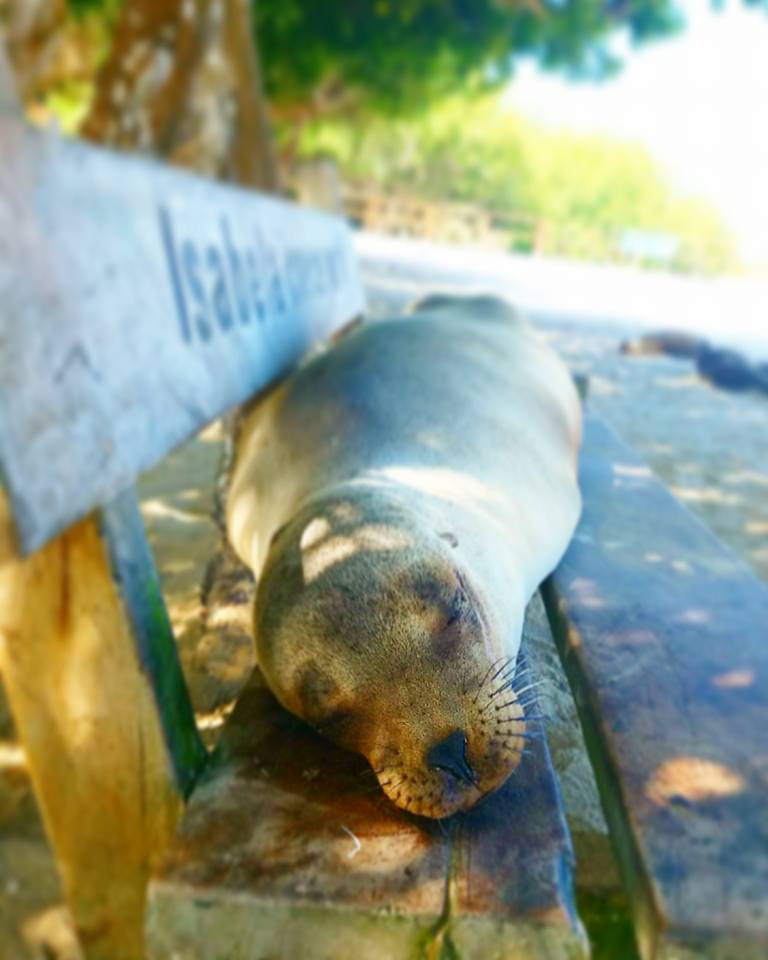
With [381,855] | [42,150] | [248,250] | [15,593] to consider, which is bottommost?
[381,855]

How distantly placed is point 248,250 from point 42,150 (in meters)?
1.14

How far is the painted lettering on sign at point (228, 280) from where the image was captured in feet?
5.48

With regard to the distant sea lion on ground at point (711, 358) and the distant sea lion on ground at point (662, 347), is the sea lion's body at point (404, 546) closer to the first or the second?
the distant sea lion on ground at point (711, 358)

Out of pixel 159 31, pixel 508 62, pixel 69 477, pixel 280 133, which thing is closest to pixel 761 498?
pixel 69 477

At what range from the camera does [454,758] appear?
1.24 m

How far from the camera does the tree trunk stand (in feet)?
20.0

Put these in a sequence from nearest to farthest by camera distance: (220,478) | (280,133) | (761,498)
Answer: (220,478) → (761,498) → (280,133)

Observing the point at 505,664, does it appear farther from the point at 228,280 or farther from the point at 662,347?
the point at 662,347

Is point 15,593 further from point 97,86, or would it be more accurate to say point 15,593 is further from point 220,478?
point 97,86

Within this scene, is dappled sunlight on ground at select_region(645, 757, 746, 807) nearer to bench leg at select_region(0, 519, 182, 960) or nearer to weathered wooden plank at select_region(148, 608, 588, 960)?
weathered wooden plank at select_region(148, 608, 588, 960)

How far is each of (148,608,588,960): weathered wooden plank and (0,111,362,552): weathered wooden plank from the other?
491mm

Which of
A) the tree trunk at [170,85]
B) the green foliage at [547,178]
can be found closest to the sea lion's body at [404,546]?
the tree trunk at [170,85]

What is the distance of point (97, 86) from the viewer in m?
6.23

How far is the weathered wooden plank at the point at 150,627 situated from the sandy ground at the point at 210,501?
58 cm
